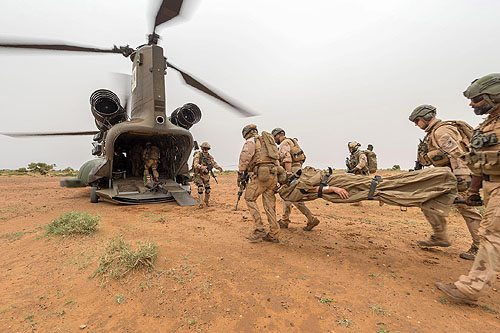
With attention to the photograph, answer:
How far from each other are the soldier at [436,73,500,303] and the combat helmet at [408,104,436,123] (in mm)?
1111

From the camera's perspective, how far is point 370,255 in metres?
3.37

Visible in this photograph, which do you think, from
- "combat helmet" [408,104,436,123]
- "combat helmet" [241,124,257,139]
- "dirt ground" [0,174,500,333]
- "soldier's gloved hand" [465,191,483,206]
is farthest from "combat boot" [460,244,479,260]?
"combat helmet" [241,124,257,139]

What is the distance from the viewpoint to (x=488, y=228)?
214 cm

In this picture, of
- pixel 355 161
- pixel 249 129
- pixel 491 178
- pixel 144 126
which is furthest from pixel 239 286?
pixel 355 161

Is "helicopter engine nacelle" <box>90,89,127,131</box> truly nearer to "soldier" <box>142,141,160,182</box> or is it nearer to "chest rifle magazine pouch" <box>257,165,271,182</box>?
"soldier" <box>142,141,160,182</box>

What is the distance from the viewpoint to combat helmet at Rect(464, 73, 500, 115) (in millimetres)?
2248

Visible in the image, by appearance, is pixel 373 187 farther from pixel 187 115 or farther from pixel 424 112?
pixel 187 115

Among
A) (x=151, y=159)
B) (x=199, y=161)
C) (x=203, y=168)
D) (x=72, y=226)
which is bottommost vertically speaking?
(x=72, y=226)

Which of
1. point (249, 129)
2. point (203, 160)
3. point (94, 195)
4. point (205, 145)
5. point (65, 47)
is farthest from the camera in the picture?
point (94, 195)

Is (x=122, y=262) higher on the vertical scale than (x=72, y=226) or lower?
lower

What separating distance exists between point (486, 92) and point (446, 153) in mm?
1163

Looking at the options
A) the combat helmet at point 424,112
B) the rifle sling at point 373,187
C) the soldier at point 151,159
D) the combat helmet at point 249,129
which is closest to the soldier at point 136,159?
the soldier at point 151,159

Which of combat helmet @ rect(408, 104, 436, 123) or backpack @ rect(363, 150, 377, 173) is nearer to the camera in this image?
combat helmet @ rect(408, 104, 436, 123)

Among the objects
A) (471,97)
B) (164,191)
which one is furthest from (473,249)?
(164,191)
